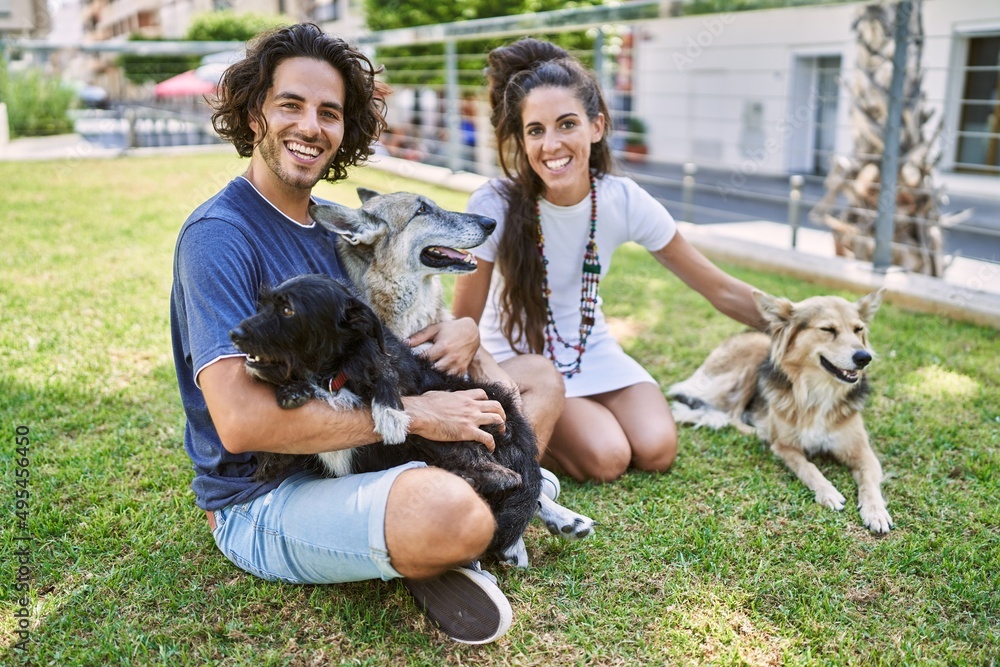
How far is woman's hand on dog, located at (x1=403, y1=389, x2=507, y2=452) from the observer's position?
2.16 meters

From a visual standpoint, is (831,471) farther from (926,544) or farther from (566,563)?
(566,563)

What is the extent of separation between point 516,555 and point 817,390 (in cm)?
169

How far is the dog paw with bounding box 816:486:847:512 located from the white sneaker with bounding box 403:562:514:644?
1496 mm

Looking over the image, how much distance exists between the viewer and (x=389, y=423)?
6.60 ft

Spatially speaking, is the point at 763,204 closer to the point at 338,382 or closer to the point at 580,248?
the point at 580,248

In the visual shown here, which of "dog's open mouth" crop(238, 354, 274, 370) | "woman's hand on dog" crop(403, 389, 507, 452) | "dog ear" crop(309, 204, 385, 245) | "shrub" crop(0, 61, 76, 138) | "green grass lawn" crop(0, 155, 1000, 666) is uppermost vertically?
"shrub" crop(0, 61, 76, 138)

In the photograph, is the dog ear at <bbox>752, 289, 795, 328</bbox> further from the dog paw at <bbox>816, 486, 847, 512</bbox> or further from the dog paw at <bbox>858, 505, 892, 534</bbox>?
the dog paw at <bbox>858, 505, 892, 534</bbox>

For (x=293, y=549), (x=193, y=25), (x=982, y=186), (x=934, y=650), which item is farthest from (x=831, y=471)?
(x=193, y=25)

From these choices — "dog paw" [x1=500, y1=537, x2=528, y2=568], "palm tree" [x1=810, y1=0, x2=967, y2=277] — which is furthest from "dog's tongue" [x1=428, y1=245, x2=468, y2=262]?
"palm tree" [x1=810, y1=0, x2=967, y2=277]

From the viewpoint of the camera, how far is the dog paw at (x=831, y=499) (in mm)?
2881

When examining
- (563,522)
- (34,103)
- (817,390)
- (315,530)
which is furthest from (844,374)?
(34,103)

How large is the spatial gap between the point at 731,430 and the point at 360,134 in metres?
2.25

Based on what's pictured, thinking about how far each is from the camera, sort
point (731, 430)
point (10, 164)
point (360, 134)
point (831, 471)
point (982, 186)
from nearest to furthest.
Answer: point (360, 134) → point (831, 471) → point (731, 430) → point (982, 186) → point (10, 164)

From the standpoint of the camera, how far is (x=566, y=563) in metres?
2.50
